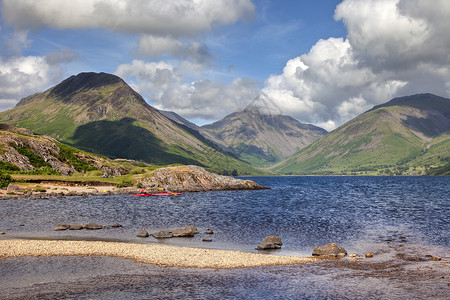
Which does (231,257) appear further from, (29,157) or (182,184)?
(29,157)

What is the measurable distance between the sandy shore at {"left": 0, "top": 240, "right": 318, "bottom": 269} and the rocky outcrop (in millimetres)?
107017

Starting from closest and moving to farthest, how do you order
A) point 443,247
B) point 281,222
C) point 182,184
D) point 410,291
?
1. point 410,291
2. point 443,247
3. point 281,222
4. point 182,184

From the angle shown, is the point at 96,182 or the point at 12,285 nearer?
the point at 12,285

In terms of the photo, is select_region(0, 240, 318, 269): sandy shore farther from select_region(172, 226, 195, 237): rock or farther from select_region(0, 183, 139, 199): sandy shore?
select_region(0, 183, 139, 199): sandy shore

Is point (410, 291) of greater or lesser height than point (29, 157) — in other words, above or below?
below

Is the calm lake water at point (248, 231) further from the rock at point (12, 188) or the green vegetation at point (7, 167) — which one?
the green vegetation at point (7, 167)

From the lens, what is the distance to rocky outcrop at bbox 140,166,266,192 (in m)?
152

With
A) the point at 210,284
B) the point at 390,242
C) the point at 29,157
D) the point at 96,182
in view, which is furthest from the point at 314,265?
the point at 29,157

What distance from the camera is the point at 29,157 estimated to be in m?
150

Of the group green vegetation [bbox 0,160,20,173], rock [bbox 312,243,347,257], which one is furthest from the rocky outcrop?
rock [bbox 312,243,347,257]

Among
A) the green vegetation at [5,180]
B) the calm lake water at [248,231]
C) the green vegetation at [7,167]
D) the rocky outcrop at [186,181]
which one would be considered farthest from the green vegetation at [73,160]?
the calm lake water at [248,231]

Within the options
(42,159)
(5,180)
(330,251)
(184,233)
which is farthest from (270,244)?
(42,159)

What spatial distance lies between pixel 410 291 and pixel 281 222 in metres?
40.5

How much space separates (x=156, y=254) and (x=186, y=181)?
410ft
